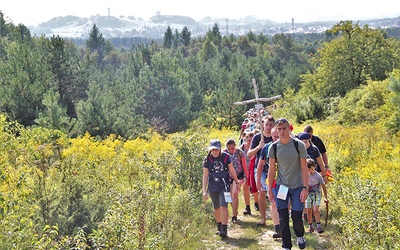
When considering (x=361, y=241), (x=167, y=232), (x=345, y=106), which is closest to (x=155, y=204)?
(x=167, y=232)

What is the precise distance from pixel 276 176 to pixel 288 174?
0.82m

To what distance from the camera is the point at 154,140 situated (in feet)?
49.9

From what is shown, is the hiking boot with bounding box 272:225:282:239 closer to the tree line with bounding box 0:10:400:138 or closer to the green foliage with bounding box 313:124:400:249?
the green foliage with bounding box 313:124:400:249

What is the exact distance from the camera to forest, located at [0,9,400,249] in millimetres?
5047

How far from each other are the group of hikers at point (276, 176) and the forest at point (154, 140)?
42 cm

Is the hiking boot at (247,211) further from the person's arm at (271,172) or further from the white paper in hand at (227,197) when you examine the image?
the person's arm at (271,172)

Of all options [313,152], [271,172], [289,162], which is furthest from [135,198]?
[313,152]

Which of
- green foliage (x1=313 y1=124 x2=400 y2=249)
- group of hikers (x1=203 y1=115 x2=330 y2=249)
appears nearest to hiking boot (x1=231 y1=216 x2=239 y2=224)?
group of hikers (x1=203 y1=115 x2=330 y2=249)

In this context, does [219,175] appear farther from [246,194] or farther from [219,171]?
[246,194]

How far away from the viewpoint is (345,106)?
71.9 feet

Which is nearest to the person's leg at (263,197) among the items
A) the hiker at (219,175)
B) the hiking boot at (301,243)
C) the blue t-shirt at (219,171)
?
the hiker at (219,175)

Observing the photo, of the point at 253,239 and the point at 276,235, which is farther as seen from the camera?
the point at 253,239

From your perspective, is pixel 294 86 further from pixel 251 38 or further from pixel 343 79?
pixel 251 38

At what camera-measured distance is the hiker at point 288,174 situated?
Result: 16.1 feet
